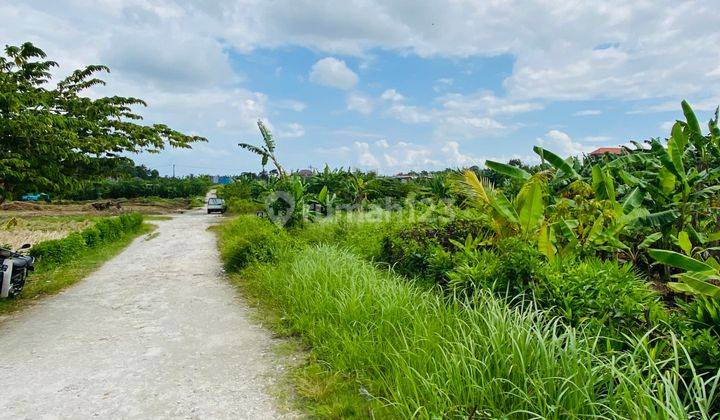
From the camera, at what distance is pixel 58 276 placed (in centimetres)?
906

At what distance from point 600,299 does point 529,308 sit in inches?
23.9

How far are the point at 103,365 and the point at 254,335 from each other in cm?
159

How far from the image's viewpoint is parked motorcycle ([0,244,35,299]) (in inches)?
252

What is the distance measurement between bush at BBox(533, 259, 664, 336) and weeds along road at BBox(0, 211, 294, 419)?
245 cm

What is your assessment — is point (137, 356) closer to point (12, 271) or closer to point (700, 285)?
point (12, 271)

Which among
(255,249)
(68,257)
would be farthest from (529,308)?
(68,257)

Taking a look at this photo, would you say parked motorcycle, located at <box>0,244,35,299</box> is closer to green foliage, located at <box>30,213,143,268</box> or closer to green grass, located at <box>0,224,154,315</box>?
green grass, located at <box>0,224,154,315</box>

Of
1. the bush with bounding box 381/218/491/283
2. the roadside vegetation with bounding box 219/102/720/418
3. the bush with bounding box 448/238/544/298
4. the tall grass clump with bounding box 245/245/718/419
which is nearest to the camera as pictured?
the tall grass clump with bounding box 245/245/718/419

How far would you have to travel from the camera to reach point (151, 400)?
12.0 ft

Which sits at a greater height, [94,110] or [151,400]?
[94,110]

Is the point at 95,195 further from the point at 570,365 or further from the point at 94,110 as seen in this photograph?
the point at 570,365

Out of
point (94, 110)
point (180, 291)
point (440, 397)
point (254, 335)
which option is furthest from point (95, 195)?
point (440, 397)

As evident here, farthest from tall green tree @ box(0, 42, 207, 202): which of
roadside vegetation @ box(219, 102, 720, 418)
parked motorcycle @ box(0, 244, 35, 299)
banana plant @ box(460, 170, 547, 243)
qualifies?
banana plant @ box(460, 170, 547, 243)

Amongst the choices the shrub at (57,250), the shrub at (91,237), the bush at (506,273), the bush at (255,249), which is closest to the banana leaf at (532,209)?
the bush at (506,273)
